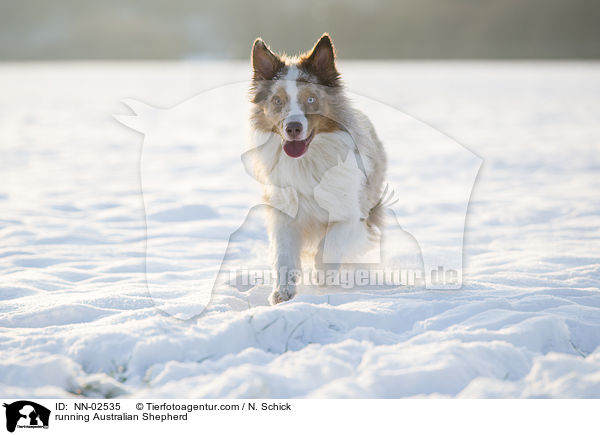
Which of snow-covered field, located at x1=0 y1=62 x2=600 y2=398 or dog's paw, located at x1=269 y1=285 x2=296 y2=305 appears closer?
snow-covered field, located at x1=0 y1=62 x2=600 y2=398

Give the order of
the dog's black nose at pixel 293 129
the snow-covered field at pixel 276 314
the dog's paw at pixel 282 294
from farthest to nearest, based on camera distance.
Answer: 1. the dog's paw at pixel 282 294
2. the dog's black nose at pixel 293 129
3. the snow-covered field at pixel 276 314

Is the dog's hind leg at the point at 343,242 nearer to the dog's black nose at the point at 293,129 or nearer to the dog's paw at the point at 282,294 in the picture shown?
the dog's paw at the point at 282,294

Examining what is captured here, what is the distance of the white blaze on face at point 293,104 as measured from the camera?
400 centimetres

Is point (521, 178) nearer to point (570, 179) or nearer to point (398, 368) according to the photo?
point (570, 179)

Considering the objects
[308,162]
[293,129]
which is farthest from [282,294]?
[293,129]

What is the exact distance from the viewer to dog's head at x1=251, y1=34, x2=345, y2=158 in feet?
13.3

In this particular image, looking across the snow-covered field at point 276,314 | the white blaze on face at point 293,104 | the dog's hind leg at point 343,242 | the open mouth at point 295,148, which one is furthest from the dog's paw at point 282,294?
the white blaze on face at point 293,104

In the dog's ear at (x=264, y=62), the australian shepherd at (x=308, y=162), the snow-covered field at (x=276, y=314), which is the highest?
the dog's ear at (x=264, y=62)

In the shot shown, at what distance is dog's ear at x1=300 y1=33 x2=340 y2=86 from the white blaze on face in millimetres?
160
